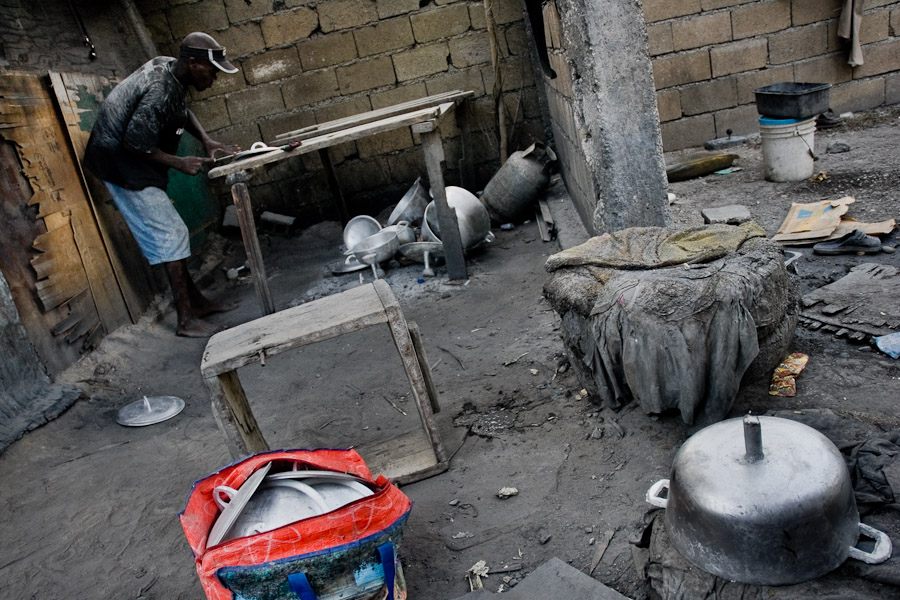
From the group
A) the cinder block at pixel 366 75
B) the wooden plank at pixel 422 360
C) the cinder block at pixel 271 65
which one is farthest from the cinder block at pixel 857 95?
the wooden plank at pixel 422 360

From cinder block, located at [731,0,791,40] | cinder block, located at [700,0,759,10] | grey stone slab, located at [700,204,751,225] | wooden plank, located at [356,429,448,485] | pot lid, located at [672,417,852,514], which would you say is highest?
cinder block, located at [700,0,759,10]

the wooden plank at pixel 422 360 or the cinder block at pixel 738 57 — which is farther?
the cinder block at pixel 738 57

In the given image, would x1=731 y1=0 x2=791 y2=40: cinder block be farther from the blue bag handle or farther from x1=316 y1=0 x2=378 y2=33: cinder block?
the blue bag handle

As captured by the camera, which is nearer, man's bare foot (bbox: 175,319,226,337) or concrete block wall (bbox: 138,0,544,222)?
man's bare foot (bbox: 175,319,226,337)

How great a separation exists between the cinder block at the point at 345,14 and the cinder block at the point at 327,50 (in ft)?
0.30

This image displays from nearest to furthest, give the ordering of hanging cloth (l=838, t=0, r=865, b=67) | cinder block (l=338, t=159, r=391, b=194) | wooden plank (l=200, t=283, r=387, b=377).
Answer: wooden plank (l=200, t=283, r=387, b=377)
hanging cloth (l=838, t=0, r=865, b=67)
cinder block (l=338, t=159, r=391, b=194)

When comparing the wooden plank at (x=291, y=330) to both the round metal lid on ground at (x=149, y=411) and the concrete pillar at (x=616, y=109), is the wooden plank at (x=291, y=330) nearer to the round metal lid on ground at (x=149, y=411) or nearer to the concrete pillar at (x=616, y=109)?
the round metal lid on ground at (x=149, y=411)

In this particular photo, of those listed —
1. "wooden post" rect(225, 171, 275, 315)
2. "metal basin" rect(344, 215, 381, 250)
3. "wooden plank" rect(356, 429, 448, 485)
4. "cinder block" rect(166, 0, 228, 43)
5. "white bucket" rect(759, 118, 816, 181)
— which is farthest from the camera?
"cinder block" rect(166, 0, 228, 43)

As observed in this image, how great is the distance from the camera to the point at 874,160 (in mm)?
5672

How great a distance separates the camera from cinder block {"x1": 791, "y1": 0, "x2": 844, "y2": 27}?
21.9 feet

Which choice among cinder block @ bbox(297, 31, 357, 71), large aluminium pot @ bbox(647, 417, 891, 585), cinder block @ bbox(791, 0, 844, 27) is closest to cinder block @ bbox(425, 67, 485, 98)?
cinder block @ bbox(297, 31, 357, 71)

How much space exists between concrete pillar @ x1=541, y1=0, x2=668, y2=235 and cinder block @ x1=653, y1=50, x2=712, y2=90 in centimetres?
330

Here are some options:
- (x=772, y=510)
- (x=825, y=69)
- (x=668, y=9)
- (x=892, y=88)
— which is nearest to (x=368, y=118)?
(x=668, y=9)

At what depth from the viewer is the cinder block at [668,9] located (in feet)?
21.7
